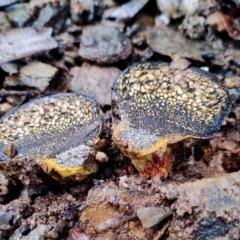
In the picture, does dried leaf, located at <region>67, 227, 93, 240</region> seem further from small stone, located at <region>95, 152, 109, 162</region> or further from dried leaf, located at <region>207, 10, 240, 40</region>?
dried leaf, located at <region>207, 10, 240, 40</region>

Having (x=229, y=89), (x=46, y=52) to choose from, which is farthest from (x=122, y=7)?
(x=229, y=89)

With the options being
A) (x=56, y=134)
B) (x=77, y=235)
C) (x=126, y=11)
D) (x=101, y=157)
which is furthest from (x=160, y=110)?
(x=126, y=11)

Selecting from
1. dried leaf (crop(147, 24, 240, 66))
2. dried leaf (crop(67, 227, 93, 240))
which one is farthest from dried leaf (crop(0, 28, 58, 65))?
dried leaf (crop(67, 227, 93, 240))

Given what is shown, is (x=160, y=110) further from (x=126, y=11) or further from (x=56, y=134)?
(x=126, y=11)

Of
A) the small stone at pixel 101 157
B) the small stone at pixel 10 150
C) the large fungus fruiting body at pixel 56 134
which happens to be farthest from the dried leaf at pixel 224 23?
the small stone at pixel 10 150

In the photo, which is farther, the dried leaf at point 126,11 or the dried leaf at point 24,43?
the dried leaf at point 126,11

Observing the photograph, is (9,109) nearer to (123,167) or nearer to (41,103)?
(41,103)

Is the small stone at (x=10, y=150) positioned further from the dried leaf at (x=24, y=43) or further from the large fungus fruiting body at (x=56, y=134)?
the dried leaf at (x=24, y=43)
